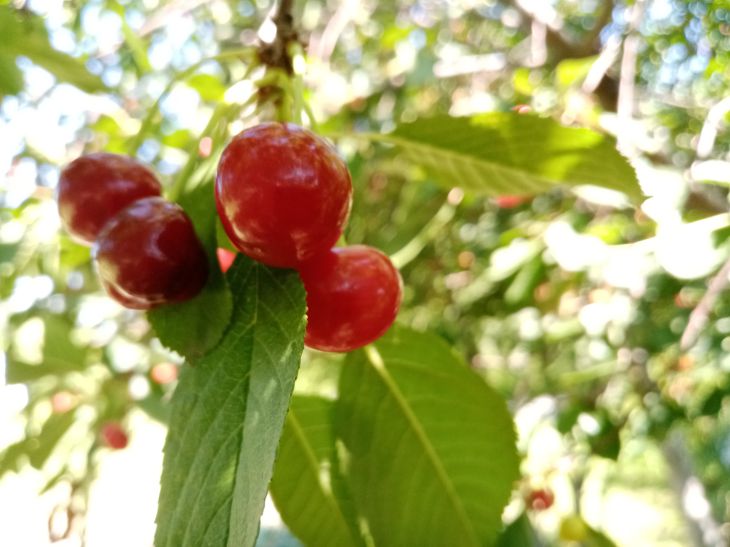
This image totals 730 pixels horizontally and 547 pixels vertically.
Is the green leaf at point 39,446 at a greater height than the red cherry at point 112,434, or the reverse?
the green leaf at point 39,446

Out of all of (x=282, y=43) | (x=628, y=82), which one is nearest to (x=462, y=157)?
(x=282, y=43)

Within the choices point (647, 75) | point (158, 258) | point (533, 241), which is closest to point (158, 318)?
point (158, 258)

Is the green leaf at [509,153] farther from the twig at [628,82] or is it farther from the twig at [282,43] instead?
the twig at [628,82]

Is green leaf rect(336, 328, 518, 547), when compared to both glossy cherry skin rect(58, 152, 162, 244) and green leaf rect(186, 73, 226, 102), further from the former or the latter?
green leaf rect(186, 73, 226, 102)

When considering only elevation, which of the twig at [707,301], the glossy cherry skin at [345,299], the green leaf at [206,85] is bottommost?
the twig at [707,301]

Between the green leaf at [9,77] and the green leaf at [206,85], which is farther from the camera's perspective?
the green leaf at [206,85]

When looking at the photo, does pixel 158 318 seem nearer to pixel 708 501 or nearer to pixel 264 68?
pixel 264 68

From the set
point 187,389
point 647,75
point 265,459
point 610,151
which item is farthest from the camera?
point 647,75

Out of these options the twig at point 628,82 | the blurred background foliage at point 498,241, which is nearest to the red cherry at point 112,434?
the blurred background foliage at point 498,241
